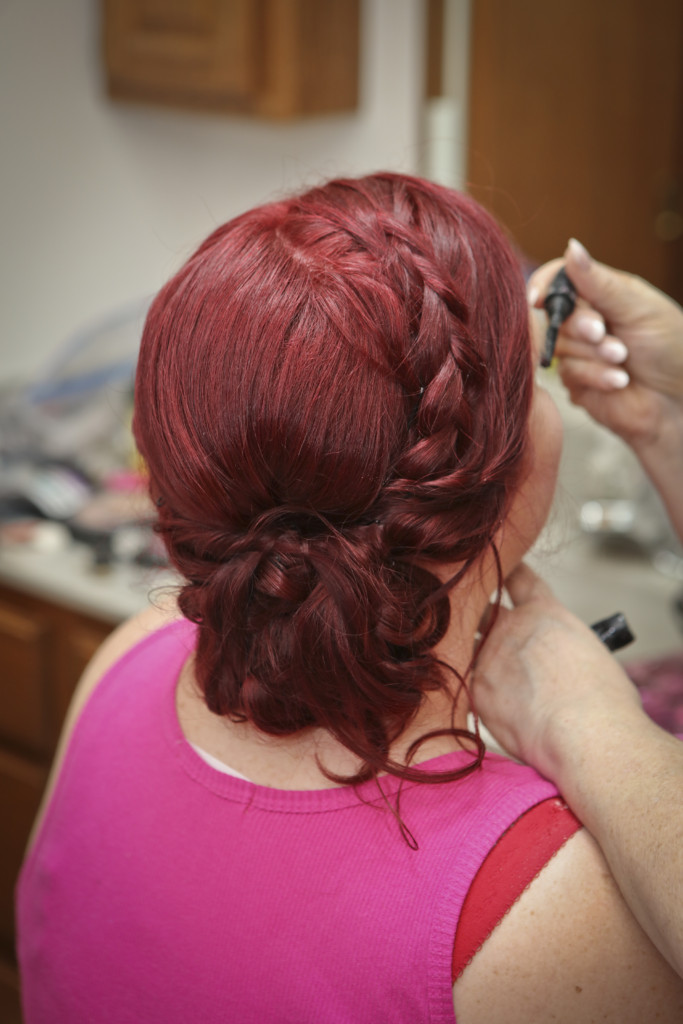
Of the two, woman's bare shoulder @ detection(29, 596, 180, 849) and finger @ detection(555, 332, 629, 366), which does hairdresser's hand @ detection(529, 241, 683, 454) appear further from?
woman's bare shoulder @ detection(29, 596, 180, 849)

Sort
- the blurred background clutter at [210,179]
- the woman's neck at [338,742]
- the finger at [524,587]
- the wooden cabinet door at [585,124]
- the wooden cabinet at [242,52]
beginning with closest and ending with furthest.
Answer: the woman's neck at [338,742]
the finger at [524,587]
the blurred background clutter at [210,179]
the wooden cabinet at [242,52]
the wooden cabinet door at [585,124]

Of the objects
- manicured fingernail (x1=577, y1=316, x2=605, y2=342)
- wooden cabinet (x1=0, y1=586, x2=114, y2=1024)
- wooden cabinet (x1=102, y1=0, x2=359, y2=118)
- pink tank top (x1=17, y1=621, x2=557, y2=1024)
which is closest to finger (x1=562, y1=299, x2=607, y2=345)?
manicured fingernail (x1=577, y1=316, x2=605, y2=342)

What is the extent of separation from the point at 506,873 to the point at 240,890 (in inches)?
8.0

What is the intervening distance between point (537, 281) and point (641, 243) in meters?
2.06

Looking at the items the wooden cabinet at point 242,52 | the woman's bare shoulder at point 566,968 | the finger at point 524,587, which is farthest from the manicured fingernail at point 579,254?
the wooden cabinet at point 242,52

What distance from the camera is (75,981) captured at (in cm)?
82

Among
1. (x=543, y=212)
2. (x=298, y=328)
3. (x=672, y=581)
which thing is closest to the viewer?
(x=298, y=328)

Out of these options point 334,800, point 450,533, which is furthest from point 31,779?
point 450,533

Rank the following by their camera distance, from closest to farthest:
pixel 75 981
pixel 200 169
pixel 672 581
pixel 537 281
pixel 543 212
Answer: pixel 75 981 < pixel 537 281 < pixel 672 581 < pixel 200 169 < pixel 543 212

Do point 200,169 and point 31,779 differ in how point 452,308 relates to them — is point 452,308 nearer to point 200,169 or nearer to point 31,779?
point 31,779

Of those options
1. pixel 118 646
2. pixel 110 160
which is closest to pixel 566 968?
pixel 118 646

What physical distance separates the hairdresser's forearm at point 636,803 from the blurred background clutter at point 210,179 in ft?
2.12

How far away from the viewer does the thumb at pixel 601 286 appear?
949 mm

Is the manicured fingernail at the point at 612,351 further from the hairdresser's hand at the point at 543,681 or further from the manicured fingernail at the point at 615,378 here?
the hairdresser's hand at the point at 543,681
